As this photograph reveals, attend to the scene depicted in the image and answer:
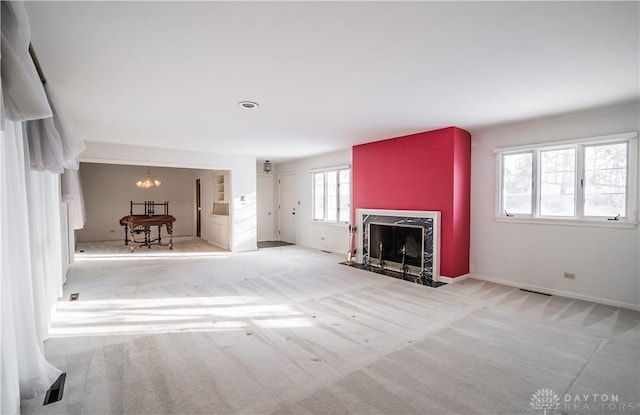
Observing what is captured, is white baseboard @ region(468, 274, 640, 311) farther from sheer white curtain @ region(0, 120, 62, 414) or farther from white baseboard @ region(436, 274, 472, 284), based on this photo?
sheer white curtain @ region(0, 120, 62, 414)

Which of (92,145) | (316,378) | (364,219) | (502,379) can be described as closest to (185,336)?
(316,378)

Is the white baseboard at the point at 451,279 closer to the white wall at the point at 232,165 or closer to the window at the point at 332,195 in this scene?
the window at the point at 332,195

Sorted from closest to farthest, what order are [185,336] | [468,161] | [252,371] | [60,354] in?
1. [252,371]
2. [60,354]
3. [185,336]
4. [468,161]

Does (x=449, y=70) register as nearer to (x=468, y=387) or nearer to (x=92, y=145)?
(x=468, y=387)

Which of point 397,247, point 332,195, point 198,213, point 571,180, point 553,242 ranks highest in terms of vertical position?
point 571,180

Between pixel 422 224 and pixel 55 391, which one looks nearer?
pixel 55 391

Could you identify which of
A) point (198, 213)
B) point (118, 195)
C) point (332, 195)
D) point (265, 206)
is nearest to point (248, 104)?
point (332, 195)

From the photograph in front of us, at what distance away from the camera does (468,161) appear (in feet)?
16.1

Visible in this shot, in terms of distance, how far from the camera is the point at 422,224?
4.99m

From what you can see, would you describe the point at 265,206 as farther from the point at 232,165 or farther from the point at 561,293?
the point at 561,293

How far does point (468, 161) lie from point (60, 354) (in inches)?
216

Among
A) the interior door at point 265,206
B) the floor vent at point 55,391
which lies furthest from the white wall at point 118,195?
the floor vent at point 55,391

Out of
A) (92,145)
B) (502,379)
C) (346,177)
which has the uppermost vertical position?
(92,145)

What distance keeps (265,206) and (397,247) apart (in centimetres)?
484
